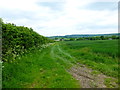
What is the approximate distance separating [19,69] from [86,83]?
12.5 ft

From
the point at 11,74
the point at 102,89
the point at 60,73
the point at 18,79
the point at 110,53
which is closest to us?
the point at 102,89

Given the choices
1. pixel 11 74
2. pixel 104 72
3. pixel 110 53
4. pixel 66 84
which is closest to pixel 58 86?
pixel 66 84

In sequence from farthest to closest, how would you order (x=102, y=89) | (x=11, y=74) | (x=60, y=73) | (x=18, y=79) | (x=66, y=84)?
1. (x=60, y=73)
2. (x=11, y=74)
3. (x=18, y=79)
4. (x=66, y=84)
5. (x=102, y=89)

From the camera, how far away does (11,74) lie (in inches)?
259

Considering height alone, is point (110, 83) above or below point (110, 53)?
below

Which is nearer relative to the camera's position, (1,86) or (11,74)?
(1,86)

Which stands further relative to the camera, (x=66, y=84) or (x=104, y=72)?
(x=104, y=72)

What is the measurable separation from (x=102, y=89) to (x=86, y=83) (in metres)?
0.84

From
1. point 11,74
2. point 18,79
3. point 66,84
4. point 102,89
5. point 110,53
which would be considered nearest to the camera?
point 102,89

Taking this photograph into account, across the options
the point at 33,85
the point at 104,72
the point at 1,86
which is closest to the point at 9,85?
the point at 1,86

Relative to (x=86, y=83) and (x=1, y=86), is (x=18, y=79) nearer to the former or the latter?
(x=1, y=86)

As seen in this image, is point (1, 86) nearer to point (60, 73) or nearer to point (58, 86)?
point (58, 86)

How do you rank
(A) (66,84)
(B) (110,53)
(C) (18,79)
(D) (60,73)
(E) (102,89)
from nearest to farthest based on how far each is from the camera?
(E) (102,89)
(A) (66,84)
(C) (18,79)
(D) (60,73)
(B) (110,53)

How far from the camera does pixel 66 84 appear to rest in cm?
564
